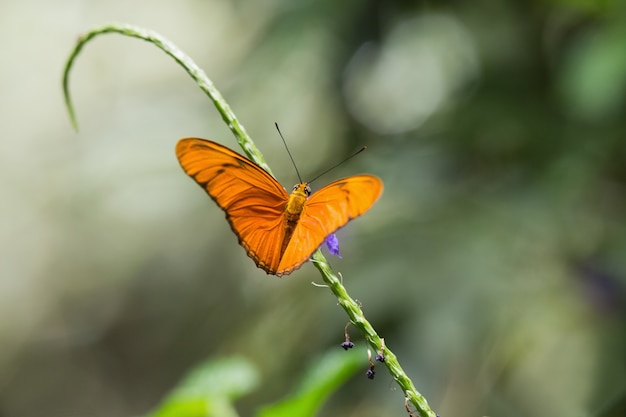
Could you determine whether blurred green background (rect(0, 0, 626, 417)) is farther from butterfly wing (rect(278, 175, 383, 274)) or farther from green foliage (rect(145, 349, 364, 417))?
butterfly wing (rect(278, 175, 383, 274))

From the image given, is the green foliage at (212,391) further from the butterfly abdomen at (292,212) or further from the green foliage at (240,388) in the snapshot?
the butterfly abdomen at (292,212)

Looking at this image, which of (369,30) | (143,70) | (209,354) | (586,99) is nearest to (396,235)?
(586,99)

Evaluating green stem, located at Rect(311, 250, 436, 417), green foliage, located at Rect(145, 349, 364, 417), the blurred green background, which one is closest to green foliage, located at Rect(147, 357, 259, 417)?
green foliage, located at Rect(145, 349, 364, 417)

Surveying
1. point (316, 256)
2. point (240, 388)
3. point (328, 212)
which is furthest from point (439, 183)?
point (316, 256)

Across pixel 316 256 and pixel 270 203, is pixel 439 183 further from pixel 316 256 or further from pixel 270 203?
pixel 316 256

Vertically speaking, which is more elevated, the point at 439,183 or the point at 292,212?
the point at 292,212

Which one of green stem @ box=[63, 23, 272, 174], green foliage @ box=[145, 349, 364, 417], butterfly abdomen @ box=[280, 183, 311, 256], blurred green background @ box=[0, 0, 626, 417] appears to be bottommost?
blurred green background @ box=[0, 0, 626, 417]
